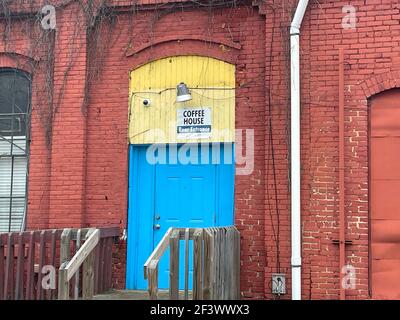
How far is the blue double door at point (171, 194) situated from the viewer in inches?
332

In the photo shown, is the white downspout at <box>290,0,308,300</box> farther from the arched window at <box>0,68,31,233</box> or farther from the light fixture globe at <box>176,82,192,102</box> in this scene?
the arched window at <box>0,68,31,233</box>

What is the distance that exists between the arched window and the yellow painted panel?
193cm

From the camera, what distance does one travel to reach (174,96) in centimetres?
866

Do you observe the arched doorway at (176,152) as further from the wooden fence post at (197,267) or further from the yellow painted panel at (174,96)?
the wooden fence post at (197,267)

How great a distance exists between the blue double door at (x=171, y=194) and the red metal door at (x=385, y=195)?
6.83 ft

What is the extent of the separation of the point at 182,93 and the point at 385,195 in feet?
10.9

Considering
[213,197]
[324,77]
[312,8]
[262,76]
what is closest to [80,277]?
[213,197]

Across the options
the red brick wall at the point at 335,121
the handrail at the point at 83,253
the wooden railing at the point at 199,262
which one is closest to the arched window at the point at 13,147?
the handrail at the point at 83,253

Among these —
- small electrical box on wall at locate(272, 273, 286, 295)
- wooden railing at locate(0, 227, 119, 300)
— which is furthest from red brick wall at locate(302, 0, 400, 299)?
wooden railing at locate(0, 227, 119, 300)

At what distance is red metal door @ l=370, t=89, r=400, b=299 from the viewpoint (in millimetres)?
7551

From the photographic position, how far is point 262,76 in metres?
8.23

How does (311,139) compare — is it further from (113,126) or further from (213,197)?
(113,126)

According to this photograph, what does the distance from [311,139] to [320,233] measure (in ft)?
4.35

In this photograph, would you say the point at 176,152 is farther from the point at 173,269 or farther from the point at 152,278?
the point at 152,278
